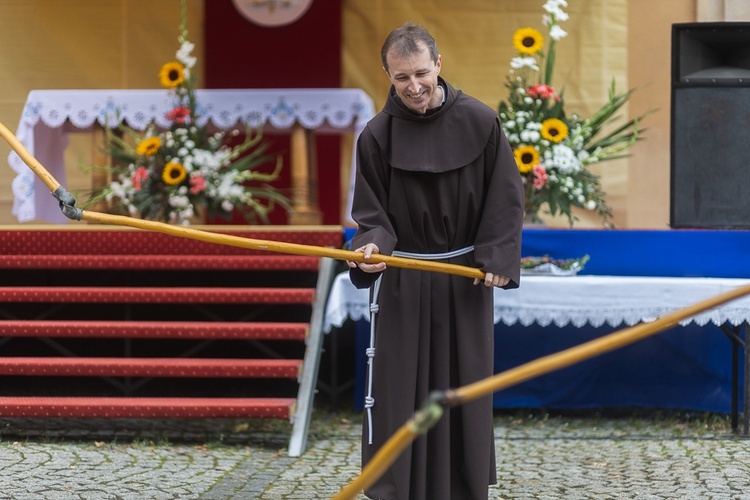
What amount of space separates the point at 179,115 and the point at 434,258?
14.3 feet

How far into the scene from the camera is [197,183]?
7.54 m

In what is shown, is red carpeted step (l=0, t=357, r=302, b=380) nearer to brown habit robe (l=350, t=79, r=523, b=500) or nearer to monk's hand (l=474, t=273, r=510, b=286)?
brown habit robe (l=350, t=79, r=523, b=500)

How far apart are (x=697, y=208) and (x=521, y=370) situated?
469cm

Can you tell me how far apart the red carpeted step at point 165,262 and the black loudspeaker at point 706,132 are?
2256mm

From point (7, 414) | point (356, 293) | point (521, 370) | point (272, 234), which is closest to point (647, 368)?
point (356, 293)

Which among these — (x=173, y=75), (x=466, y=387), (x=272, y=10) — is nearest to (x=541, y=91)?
(x=173, y=75)

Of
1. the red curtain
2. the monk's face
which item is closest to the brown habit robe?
the monk's face

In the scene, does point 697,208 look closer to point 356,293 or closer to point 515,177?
point 356,293

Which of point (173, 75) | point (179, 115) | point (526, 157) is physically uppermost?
point (173, 75)

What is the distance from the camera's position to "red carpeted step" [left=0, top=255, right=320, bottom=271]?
21.8ft

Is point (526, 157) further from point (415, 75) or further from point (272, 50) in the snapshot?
point (272, 50)

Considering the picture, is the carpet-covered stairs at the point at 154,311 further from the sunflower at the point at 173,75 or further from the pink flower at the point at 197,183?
the sunflower at the point at 173,75

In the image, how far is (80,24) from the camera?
10.2m

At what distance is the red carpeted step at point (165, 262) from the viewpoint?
6641 millimetres
